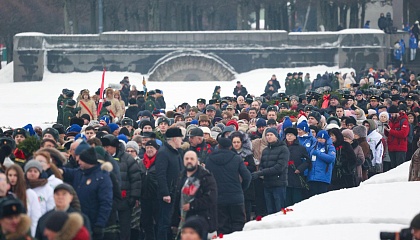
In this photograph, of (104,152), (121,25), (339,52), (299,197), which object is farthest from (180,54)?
(104,152)

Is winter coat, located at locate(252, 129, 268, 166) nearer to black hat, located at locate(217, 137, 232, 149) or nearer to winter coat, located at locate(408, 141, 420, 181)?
black hat, located at locate(217, 137, 232, 149)

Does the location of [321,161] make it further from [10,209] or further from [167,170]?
[10,209]

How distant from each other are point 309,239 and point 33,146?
3626 mm

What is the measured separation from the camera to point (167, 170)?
14.2 meters

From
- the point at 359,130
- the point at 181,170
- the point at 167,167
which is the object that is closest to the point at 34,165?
the point at 167,167

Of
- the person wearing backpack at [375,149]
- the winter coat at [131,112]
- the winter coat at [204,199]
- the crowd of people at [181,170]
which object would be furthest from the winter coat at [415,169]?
the winter coat at [131,112]

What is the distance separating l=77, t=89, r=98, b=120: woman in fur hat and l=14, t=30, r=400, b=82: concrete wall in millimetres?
33377

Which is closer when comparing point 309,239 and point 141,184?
point 309,239

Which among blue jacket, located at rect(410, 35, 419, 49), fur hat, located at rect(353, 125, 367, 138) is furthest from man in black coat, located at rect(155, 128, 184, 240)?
blue jacket, located at rect(410, 35, 419, 49)

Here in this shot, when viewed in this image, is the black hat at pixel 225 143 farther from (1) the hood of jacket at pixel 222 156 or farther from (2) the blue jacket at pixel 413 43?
(2) the blue jacket at pixel 413 43

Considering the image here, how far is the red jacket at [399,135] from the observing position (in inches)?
816

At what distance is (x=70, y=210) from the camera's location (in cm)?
1027

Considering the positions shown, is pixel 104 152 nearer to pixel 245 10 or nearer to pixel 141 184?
pixel 141 184

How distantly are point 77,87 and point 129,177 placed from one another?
42438mm
